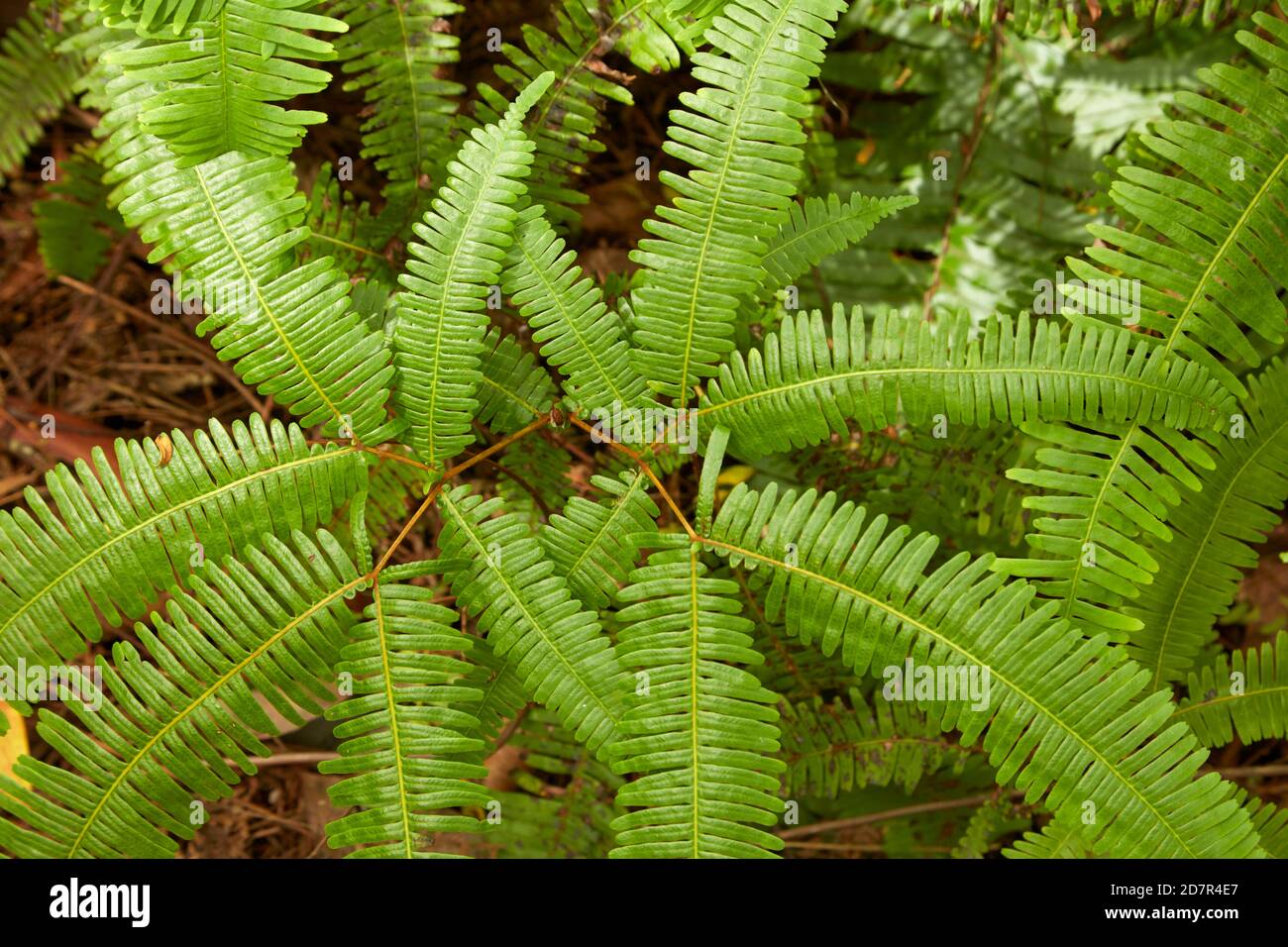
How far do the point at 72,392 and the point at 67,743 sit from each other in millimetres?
2076

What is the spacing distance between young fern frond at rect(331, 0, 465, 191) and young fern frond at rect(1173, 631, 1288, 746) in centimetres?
282

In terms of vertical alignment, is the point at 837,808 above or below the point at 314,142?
below

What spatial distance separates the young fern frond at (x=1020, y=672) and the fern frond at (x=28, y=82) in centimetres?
320

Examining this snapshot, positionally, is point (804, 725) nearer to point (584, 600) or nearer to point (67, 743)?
point (584, 600)

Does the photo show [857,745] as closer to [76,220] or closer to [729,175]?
[729,175]

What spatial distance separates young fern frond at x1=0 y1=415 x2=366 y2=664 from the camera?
223cm

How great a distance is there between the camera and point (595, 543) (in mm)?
2406

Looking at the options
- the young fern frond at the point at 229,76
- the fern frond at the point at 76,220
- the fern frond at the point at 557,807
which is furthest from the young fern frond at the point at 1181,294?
the fern frond at the point at 76,220

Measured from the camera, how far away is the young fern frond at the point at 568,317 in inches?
92.3

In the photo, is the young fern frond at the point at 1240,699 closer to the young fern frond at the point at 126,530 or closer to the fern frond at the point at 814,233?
the fern frond at the point at 814,233

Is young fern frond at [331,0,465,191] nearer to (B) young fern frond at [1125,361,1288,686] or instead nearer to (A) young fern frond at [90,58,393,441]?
(A) young fern frond at [90,58,393,441]

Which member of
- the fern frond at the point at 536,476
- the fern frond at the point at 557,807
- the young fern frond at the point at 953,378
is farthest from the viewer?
the fern frond at the point at 557,807
